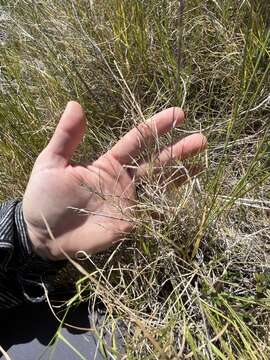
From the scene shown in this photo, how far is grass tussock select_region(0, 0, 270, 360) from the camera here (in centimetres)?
75

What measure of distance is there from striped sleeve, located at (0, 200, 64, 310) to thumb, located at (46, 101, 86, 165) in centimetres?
13

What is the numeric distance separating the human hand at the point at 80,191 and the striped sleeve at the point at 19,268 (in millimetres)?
21

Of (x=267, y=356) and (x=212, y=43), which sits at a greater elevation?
(x=212, y=43)

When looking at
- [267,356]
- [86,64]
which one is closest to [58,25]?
[86,64]

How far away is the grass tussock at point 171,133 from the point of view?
748 millimetres

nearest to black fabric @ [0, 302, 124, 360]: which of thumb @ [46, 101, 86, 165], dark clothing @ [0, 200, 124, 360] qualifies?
dark clothing @ [0, 200, 124, 360]

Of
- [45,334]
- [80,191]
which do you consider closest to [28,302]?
[45,334]

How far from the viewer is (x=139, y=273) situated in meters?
0.78

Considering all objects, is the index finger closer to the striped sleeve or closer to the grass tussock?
the grass tussock

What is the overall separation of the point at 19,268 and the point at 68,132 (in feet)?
0.82

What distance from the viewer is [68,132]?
807 millimetres

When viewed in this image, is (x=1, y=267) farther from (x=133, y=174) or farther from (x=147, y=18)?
(x=147, y=18)

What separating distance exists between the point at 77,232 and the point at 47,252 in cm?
7

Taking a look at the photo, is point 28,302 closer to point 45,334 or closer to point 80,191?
point 45,334
